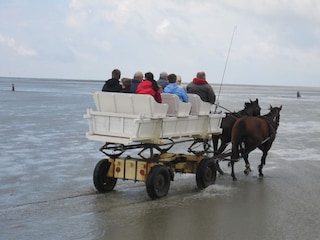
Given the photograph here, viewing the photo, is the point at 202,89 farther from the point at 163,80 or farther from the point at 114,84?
the point at 114,84

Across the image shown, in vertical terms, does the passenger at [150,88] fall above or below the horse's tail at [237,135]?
above

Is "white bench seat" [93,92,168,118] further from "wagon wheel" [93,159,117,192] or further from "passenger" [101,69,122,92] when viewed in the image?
"wagon wheel" [93,159,117,192]

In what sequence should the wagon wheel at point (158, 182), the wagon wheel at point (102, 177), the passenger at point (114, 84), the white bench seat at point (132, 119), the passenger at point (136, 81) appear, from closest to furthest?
the white bench seat at point (132, 119) < the wagon wheel at point (158, 182) < the wagon wheel at point (102, 177) < the passenger at point (114, 84) < the passenger at point (136, 81)

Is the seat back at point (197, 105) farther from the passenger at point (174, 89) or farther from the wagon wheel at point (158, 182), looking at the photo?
the wagon wheel at point (158, 182)

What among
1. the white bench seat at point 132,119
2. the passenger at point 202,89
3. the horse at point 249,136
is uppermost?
the passenger at point 202,89

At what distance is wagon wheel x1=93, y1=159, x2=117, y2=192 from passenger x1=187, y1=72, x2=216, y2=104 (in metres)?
2.73

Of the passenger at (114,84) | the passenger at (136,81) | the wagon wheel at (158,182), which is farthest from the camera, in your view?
the passenger at (136,81)

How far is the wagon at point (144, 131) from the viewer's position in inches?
376

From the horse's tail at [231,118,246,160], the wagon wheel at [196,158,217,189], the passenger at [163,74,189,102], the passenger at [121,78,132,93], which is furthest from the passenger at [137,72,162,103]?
the horse's tail at [231,118,246,160]

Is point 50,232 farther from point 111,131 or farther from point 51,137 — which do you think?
point 51,137

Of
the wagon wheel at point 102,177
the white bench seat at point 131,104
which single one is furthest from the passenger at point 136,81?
the wagon wheel at point 102,177

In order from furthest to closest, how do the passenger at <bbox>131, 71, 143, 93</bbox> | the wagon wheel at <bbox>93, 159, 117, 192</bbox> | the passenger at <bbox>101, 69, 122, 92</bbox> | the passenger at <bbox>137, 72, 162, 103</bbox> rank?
the passenger at <bbox>131, 71, 143, 93</bbox>
the passenger at <bbox>101, 69, 122, 92</bbox>
the wagon wheel at <bbox>93, 159, 117, 192</bbox>
the passenger at <bbox>137, 72, 162, 103</bbox>

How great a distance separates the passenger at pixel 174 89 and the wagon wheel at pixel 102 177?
1.92 m

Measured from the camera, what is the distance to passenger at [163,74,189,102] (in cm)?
1082
